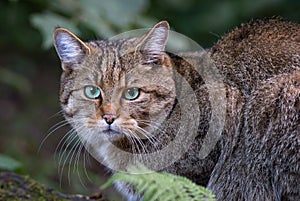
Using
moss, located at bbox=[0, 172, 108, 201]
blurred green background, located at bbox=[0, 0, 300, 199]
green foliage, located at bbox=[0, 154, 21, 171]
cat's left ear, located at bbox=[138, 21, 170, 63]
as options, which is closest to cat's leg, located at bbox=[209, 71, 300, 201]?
cat's left ear, located at bbox=[138, 21, 170, 63]

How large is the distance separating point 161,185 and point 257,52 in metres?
1.44

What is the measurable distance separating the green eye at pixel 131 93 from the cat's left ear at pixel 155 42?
21 centimetres

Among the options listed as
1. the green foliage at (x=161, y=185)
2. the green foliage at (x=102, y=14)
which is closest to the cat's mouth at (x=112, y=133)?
the green foliage at (x=161, y=185)

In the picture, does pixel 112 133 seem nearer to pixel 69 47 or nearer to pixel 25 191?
pixel 69 47

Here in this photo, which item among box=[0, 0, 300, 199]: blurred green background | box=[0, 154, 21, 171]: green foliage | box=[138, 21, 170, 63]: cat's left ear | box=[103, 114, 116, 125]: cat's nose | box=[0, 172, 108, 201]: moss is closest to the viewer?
box=[103, 114, 116, 125]: cat's nose

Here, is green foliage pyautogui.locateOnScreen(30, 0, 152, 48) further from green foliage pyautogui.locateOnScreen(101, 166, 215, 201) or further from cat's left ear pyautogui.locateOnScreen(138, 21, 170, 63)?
green foliage pyautogui.locateOnScreen(101, 166, 215, 201)

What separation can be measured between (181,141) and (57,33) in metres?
0.98

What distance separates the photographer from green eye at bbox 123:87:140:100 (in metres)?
4.49

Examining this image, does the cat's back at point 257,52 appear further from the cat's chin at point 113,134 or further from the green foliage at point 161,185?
the green foliage at point 161,185

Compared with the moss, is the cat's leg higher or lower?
higher

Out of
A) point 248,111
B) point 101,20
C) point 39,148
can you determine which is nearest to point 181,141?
point 248,111

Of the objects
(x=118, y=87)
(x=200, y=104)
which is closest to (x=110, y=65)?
(x=118, y=87)

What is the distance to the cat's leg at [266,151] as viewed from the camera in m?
4.15

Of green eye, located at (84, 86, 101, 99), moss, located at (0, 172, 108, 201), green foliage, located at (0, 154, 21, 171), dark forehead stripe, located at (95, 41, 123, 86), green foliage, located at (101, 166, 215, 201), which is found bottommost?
moss, located at (0, 172, 108, 201)
